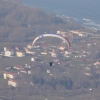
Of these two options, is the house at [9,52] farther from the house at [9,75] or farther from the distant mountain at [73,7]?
the distant mountain at [73,7]

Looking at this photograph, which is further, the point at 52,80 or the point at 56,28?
the point at 56,28

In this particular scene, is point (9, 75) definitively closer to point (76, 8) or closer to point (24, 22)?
point (24, 22)

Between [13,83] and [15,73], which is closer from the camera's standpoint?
[13,83]

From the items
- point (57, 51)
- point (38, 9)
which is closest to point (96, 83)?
point (57, 51)

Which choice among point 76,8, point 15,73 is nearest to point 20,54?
point 15,73

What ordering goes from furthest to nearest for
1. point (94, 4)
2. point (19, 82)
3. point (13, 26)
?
point (94, 4) → point (13, 26) → point (19, 82)

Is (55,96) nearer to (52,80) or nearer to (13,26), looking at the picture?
(52,80)
